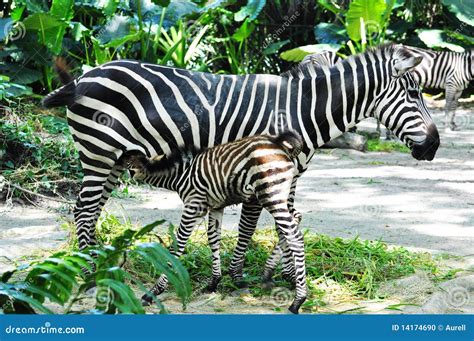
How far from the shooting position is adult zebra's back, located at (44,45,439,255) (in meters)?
6.57

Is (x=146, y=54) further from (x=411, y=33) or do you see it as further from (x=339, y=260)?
(x=339, y=260)

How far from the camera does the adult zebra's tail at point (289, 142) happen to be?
6.11 meters

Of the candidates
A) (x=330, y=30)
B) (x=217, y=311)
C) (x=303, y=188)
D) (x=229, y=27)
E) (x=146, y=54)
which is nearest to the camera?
(x=217, y=311)

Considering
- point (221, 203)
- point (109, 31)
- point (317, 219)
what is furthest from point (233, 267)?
point (109, 31)

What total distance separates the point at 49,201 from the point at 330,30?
10.3 meters

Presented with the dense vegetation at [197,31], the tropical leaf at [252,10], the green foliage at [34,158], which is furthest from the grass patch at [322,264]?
the tropical leaf at [252,10]

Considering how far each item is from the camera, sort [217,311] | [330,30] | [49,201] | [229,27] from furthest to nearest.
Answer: [229,27], [330,30], [49,201], [217,311]

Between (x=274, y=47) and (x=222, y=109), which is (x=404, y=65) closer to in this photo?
(x=222, y=109)

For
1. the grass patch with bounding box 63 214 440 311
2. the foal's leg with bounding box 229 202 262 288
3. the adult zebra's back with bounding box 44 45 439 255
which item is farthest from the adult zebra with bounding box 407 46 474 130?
the foal's leg with bounding box 229 202 262 288

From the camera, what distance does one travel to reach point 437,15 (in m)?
20.5

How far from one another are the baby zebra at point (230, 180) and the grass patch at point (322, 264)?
402mm

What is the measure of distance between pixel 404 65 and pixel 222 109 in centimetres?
159

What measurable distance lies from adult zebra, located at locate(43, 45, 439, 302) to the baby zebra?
0.76 feet

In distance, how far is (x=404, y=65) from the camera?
6590 millimetres
